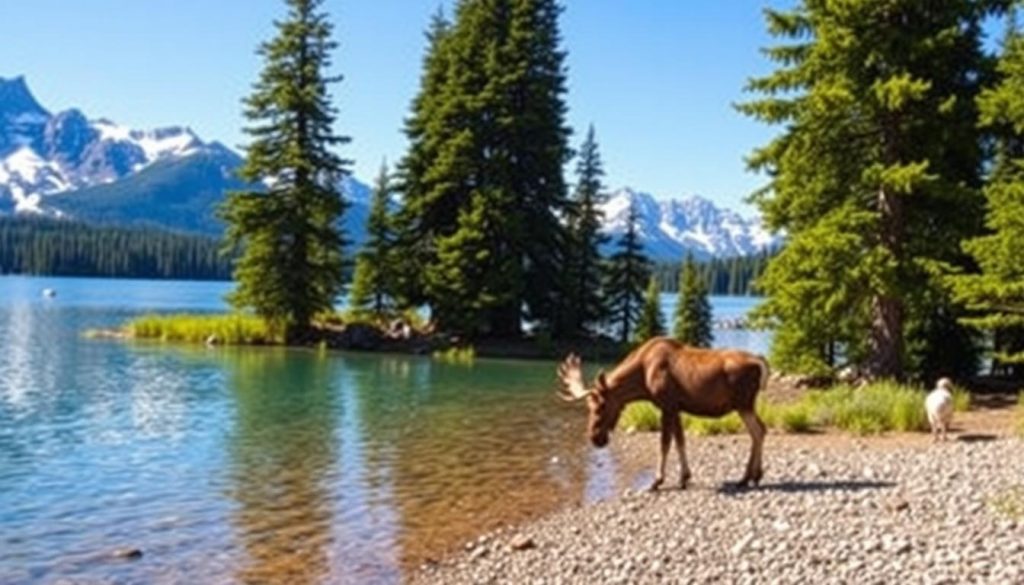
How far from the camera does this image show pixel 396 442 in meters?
21.8

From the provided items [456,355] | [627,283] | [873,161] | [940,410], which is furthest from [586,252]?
[940,410]

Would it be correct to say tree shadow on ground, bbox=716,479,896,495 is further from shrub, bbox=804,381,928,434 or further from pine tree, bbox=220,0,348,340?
pine tree, bbox=220,0,348,340

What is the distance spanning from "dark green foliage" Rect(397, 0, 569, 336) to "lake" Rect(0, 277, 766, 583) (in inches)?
530

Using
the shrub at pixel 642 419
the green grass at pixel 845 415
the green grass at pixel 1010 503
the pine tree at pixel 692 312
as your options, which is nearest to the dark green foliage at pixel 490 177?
the pine tree at pixel 692 312

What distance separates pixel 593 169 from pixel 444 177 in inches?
428

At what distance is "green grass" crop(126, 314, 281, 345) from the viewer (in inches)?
1944

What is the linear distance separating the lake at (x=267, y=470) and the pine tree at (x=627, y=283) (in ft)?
72.6

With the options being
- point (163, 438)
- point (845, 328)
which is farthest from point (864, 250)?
point (163, 438)

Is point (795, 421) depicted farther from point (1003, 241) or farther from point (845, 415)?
point (1003, 241)

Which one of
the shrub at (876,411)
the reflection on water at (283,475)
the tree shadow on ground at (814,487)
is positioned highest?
the shrub at (876,411)

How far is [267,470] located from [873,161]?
16.1 metres

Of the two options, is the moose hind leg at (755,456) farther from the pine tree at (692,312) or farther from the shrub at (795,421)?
the pine tree at (692,312)

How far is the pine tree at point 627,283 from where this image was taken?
5712 centimetres

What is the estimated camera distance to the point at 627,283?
190ft
